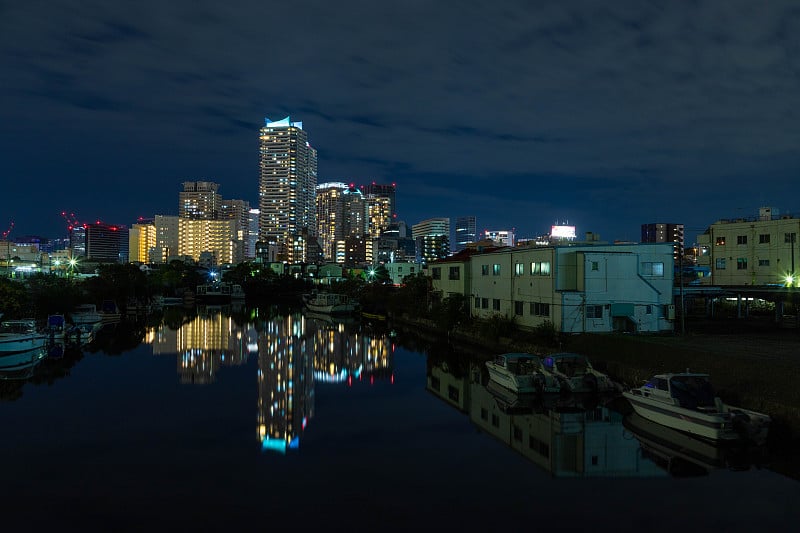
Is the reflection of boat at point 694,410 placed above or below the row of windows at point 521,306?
below

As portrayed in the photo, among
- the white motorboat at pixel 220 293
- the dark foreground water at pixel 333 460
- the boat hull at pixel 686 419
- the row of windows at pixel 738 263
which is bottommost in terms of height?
the dark foreground water at pixel 333 460

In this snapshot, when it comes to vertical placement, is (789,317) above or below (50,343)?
above

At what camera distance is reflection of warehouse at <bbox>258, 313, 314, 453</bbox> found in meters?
18.1

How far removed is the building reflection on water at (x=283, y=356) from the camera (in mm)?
20812

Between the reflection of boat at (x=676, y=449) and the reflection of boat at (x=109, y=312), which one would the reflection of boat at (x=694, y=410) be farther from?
the reflection of boat at (x=109, y=312)

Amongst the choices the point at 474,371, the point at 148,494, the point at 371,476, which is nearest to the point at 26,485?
the point at 148,494

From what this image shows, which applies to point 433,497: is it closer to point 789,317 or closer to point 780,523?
point 780,523

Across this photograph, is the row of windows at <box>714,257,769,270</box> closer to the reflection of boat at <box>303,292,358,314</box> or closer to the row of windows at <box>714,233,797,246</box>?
the row of windows at <box>714,233,797,246</box>

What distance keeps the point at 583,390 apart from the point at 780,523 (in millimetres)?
10498

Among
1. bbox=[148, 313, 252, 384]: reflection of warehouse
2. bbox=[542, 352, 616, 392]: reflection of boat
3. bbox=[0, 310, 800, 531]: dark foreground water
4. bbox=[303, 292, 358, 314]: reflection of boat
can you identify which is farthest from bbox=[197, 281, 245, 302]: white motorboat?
bbox=[542, 352, 616, 392]: reflection of boat

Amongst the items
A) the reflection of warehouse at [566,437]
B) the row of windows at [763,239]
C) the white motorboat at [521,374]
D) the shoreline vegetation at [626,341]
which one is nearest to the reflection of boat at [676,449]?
the reflection of warehouse at [566,437]

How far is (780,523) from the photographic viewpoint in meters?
11.4

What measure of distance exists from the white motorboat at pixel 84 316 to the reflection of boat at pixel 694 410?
44.6 metres

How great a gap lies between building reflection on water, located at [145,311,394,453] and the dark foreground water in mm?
244
